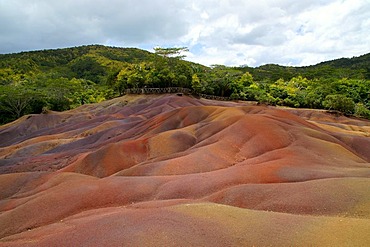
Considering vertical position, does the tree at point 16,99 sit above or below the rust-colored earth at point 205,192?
above

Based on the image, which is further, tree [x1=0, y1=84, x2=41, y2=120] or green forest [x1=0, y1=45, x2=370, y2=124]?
green forest [x1=0, y1=45, x2=370, y2=124]

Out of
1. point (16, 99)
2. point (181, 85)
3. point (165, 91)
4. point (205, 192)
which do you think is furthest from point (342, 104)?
point (16, 99)

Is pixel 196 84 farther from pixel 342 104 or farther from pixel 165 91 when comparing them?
pixel 342 104

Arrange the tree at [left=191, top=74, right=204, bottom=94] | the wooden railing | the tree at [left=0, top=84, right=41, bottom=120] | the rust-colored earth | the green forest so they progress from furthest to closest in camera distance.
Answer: the wooden railing
the tree at [left=191, top=74, right=204, bottom=94]
the green forest
the tree at [left=0, top=84, right=41, bottom=120]
the rust-colored earth

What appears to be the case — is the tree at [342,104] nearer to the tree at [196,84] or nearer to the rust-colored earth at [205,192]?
the tree at [196,84]

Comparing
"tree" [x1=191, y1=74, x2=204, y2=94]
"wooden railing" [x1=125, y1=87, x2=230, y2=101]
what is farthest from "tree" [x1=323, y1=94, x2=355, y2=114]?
"tree" [x1=191, y1=74, x2=204, y2=94]

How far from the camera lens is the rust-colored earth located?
9922mm

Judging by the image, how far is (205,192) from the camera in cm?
1623

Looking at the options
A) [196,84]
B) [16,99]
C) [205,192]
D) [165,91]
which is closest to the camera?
[205,192]

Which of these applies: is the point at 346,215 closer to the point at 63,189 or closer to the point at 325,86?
the point at 63,189

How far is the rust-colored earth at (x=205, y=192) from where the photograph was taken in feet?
32.6

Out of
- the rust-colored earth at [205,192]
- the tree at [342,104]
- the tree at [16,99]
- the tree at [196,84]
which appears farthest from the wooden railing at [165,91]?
the rust-colored earth at [205,192]

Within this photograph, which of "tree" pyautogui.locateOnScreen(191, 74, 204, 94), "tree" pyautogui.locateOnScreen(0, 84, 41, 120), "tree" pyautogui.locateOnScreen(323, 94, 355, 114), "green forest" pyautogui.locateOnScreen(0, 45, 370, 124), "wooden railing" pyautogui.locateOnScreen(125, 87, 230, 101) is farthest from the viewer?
"wooden railing" pyautogui.locateOnScreen(125, 87, 230, 101)

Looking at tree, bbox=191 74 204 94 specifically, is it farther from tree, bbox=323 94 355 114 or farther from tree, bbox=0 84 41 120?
tree, bbox=0 84 41 120
